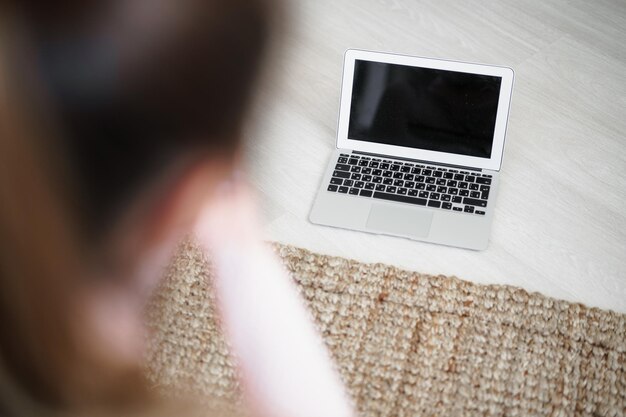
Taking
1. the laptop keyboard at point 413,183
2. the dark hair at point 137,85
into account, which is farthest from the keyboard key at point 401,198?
the dark hair at point 137,85

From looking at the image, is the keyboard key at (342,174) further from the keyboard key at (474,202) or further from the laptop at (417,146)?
the keyboard key at (474,202)

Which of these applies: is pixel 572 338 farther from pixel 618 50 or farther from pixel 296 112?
pixel 618 50

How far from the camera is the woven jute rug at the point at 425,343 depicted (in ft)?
2.81

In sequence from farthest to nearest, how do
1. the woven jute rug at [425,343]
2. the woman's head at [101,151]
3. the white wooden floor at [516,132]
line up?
1. the white wooden floor at [516,132]
2. the woven jute rug at [425,343]
3. the woman's head at [101,151]

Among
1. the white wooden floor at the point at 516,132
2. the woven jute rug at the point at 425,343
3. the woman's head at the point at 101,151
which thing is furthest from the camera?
the white wooden floor at the point at 516,132

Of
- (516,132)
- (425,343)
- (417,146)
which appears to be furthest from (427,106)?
(425,343)

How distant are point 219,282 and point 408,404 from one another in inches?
10.0

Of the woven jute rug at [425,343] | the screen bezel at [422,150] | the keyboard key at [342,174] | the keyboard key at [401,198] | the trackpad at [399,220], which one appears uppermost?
the screen bezel at [422,150]

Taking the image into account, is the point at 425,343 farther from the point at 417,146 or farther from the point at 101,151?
the point at 101,151

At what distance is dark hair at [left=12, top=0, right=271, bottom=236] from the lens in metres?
0.94

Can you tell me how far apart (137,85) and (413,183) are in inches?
15.3

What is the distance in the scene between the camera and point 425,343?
90 cm

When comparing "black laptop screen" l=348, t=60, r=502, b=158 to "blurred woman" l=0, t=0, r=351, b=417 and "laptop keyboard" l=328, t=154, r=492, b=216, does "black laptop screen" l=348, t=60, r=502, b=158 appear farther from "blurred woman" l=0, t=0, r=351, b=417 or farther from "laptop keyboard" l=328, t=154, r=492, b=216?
"blurred woman" l=0, t=0, r=351, b=417

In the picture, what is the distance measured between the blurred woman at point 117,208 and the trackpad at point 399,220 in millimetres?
144
